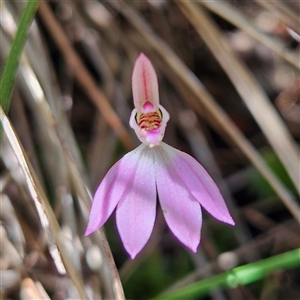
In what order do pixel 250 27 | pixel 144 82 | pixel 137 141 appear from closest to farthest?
pixel 144 82
pixel 250 27
pixel 137 141

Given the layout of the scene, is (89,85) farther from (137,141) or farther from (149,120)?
(149,120)

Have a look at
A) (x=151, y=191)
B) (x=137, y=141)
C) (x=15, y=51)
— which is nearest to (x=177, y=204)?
(x=151, y=191)

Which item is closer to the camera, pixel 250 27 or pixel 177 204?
pixel 177 204

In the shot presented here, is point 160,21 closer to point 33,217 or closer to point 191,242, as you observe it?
point 33,217

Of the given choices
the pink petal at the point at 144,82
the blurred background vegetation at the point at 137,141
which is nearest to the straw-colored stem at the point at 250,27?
the blurred background vegetation at the point at 137,141

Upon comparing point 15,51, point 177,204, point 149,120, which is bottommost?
point 177,204

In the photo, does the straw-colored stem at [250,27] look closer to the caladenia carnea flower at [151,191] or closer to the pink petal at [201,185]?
the caladenia carnea flower at [151,191]

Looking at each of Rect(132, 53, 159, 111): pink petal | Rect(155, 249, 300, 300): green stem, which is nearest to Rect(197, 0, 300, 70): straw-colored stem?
Rect(132, 53, 159, 111): pink petal

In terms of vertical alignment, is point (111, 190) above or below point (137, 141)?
below

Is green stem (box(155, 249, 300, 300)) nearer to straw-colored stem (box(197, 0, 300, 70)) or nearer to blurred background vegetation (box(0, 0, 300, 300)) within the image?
blurred background vegetation (box(0, 0, 300, 300))
